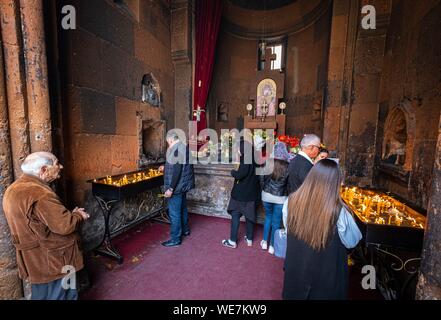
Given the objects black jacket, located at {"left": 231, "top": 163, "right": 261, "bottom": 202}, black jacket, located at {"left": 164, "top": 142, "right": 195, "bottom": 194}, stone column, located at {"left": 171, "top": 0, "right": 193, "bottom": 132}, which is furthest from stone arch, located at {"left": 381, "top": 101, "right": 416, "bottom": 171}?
stone column, located at {"left": 171, "top": 0, "right": 193, "bottom": 132}

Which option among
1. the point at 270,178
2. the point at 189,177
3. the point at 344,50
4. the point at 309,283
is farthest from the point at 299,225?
the point at 344,50

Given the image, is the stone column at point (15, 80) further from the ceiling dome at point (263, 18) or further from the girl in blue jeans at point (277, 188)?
the ceiling dome at point (263, 18)

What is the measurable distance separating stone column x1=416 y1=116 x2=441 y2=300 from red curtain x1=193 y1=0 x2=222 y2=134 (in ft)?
17.2

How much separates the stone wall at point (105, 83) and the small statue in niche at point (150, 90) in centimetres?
13

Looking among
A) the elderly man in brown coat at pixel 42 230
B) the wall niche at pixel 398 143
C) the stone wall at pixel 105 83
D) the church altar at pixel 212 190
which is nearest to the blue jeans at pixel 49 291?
the elderly man in brown coat at pixel 42 230

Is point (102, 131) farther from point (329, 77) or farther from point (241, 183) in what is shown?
point (329, 77)

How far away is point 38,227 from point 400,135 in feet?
17.3

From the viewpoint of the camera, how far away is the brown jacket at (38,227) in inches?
64.4

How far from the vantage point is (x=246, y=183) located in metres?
3.27

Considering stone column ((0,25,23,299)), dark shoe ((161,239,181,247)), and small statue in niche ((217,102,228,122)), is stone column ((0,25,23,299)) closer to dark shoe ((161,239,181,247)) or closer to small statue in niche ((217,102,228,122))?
dark shoe ((161,239,181,247))

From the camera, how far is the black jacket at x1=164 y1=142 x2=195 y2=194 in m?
3.37

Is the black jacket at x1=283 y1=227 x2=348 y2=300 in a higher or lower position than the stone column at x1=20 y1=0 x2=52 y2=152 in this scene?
lower

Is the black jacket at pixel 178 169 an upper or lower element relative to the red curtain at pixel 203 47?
lower

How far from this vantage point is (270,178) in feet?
10.7
